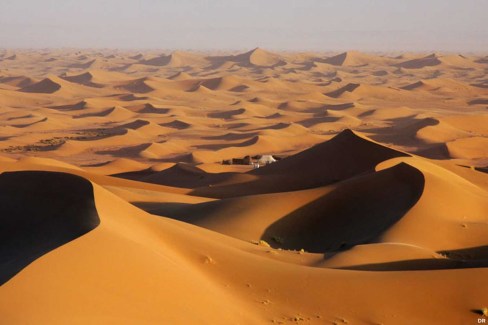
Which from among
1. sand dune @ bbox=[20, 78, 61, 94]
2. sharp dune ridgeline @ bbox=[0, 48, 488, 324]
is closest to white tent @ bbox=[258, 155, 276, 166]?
sharp dune ridgeline @ bbox=[0, 48, 488, 324]

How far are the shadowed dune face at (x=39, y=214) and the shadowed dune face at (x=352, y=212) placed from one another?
219 inches

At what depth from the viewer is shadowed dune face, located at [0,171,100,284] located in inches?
342

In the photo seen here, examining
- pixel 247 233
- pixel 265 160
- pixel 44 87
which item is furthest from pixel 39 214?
pixel 44 87

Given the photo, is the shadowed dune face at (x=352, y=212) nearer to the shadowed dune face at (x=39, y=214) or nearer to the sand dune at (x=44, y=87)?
the shadowed dune face at (x=39, y=214)

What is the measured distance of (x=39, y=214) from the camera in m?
10.6

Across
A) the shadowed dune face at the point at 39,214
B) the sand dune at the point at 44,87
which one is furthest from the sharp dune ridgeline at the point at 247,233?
the sand dune at the point at 44,87

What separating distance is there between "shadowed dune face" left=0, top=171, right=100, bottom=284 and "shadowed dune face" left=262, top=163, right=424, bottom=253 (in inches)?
219

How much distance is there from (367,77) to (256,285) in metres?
103

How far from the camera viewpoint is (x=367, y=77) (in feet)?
354

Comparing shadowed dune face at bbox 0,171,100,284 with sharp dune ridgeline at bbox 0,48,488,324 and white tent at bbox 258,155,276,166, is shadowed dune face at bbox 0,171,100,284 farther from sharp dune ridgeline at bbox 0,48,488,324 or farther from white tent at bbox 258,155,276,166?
white tent at bbox 258,155,276,166

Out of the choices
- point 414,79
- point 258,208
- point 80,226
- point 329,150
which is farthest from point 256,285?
point 414,79

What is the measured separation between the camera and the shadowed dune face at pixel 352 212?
49.8ft

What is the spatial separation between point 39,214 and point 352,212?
8.47 meters

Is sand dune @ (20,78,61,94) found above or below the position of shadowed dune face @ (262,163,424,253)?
below
